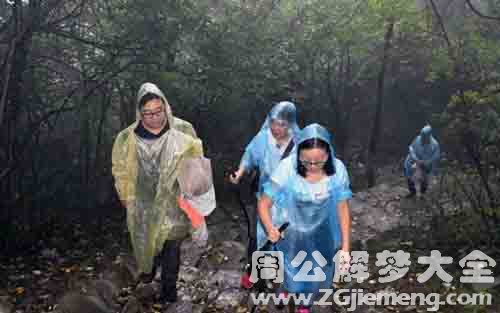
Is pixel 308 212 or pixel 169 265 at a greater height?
pixel 308 212

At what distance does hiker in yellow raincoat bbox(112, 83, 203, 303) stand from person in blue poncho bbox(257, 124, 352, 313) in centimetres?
98

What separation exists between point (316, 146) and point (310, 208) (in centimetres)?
50

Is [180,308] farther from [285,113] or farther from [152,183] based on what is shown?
[285,113]

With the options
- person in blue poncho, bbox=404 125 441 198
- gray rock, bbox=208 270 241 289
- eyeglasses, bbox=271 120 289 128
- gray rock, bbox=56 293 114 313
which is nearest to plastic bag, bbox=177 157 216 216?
eyeglasses, bbox=271 120 289 128

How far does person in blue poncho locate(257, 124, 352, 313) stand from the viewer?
3713 millimetres

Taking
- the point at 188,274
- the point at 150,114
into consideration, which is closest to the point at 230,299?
the point at 188,274

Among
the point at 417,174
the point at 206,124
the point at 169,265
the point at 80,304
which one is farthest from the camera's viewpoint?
the point at 206,124

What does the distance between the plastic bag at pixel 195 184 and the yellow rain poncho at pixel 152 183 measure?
7 centimetres

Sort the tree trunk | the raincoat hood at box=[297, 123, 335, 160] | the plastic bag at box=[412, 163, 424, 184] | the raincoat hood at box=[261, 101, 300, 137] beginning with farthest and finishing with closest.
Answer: the tree trunk → the plastic bag at box=[412, 163, 424, 184] → the raincoat hood at box=[261, 101, 300, 137] → the raincoat hood at box=[297, 123, 335, 160]

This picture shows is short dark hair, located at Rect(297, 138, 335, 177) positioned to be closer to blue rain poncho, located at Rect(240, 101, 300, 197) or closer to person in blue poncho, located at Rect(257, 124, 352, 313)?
person in blue poncho, located at Rect(257, 124, 352, 313)

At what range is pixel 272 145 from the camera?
200 inches

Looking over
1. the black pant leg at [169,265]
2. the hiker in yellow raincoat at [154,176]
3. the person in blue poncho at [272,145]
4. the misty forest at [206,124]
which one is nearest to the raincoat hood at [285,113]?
the person in blue poncho at [272,145]

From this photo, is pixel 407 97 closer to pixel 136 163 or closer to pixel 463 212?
pixel 463 212

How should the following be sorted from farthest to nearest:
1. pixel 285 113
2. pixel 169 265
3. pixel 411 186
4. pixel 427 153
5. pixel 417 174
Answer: pixel 411 186 < pixel 417 174 < pixel 427 153 < pixel 285 113 < pixel 169 265
